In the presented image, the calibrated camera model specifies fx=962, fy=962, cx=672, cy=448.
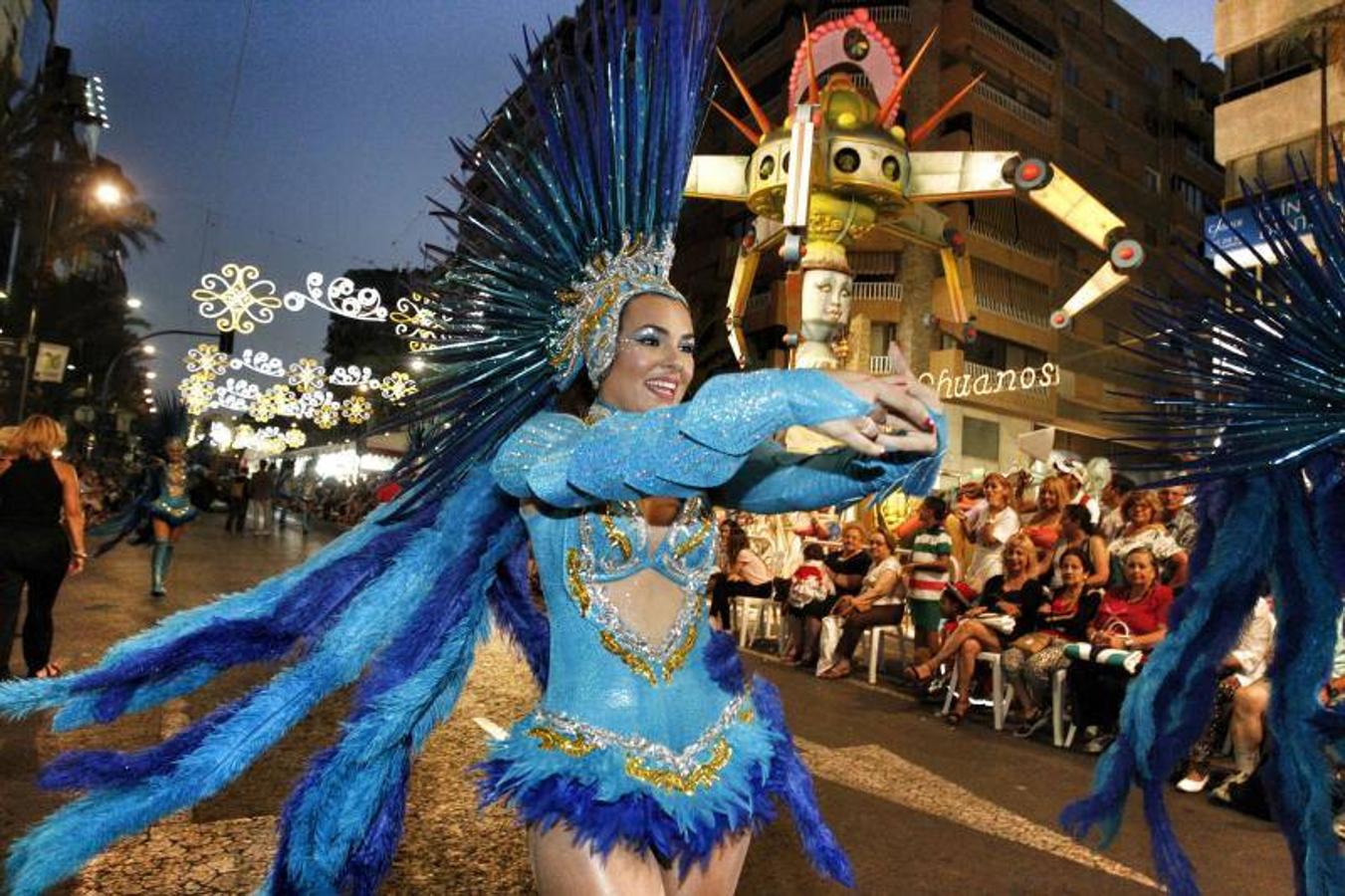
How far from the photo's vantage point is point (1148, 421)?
2.53m

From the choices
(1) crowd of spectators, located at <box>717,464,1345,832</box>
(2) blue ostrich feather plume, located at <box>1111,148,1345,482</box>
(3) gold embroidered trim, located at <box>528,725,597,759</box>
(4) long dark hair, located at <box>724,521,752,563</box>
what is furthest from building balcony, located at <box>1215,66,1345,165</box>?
(3) gold embroidered trim, located at <box>528,725,597,759</box>

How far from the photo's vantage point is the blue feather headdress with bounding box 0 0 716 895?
1.92 meters

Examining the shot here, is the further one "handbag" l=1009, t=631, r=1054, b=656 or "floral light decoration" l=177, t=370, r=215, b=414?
"floral light decoration" l=177, t=370, r=215, b=414

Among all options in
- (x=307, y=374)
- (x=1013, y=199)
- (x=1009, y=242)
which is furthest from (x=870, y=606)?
(x=1013, y=199)

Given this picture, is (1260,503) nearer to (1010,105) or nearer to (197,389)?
(197,389)

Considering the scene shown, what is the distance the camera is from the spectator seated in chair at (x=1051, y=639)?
22.7 feet

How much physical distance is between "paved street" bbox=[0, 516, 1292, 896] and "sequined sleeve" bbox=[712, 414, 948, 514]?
77cm

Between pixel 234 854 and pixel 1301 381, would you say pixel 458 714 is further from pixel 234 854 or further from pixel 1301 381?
pixel 1301 381

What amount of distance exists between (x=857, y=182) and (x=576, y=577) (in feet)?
44.7

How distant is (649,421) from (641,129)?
2.68ft

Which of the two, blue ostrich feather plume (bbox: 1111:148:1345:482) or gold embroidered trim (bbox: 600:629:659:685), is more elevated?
blue ostrich feather plume (bbox: 1111:148:1345:482)

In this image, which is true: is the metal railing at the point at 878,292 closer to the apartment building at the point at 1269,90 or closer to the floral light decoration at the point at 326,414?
the apartment building at the point at 1269,90

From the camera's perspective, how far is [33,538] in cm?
629

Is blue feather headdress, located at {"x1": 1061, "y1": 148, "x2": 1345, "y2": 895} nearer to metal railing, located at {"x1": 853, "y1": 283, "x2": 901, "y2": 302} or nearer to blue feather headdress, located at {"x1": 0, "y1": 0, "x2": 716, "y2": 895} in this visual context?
blue feather headdress, located at {"x1": 0, "y1": 0, "x2": 716, "y2": 895}
